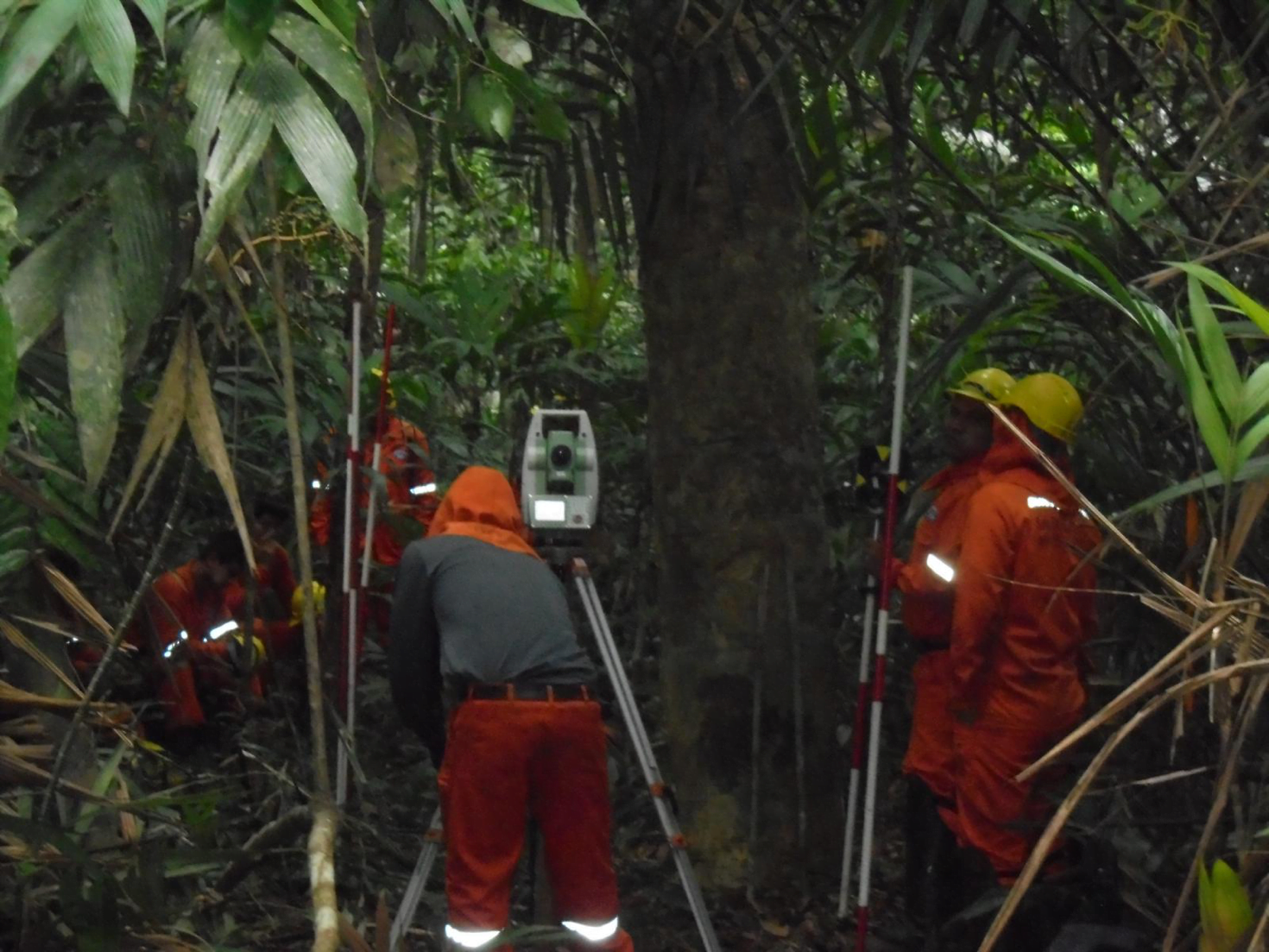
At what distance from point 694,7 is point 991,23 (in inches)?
40.4

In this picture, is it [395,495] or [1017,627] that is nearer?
[1017,627]

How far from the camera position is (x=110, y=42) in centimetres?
193

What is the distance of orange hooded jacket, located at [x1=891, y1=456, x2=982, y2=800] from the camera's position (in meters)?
4.56

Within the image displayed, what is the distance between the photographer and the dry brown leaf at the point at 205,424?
7.24 ft

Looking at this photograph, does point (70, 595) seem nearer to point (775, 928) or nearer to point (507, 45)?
point (507, 45)

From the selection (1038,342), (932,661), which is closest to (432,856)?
(932,661)

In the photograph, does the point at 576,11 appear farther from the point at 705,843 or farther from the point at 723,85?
the point at 705,843

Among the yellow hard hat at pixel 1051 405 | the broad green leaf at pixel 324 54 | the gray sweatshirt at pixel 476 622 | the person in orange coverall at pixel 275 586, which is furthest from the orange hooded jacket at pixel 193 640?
the broad green leaf at pixel 324 54

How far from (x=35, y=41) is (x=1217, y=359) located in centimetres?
144

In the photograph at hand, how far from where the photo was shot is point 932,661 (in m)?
4.65

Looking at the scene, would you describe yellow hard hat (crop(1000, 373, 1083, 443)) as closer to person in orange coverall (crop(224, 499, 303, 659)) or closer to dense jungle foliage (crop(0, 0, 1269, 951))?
dense jungle foliage (crop(0, 0, 1269, 951))

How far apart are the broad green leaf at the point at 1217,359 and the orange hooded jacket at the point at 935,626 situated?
237 centimetres

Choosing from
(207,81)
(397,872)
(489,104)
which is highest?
(489,104)

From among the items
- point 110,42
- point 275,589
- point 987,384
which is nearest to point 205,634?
point 275,589
